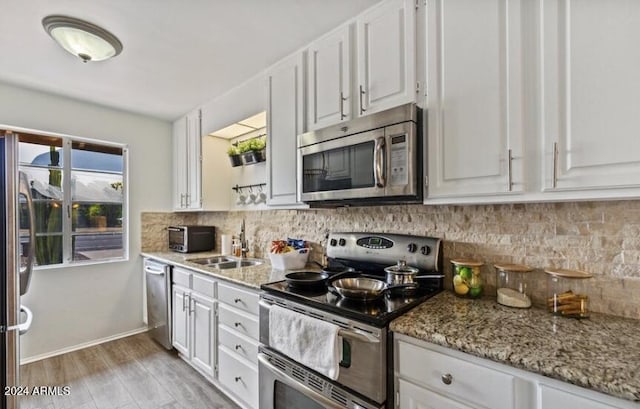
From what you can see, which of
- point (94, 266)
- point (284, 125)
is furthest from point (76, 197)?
point (284, 125)

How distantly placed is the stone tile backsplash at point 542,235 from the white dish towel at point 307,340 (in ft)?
2.47

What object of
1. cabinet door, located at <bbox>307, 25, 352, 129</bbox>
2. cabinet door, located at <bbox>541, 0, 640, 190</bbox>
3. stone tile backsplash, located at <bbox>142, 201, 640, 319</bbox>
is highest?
cabinet door, located at <bbox>307, 25, 352, 129</bbox>

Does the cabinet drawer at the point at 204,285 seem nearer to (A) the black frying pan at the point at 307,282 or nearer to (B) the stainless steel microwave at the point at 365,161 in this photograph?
(A) the black frying pan at the point at 307,282

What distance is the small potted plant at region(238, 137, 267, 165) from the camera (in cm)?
264

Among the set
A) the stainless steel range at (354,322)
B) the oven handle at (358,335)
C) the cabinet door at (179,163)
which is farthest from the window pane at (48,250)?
the oven handle at (358,335)

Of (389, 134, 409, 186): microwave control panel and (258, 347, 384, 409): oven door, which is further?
(389, 134, 409, 186): microwave control panel

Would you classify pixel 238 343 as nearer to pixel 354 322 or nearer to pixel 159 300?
pixel 354 322

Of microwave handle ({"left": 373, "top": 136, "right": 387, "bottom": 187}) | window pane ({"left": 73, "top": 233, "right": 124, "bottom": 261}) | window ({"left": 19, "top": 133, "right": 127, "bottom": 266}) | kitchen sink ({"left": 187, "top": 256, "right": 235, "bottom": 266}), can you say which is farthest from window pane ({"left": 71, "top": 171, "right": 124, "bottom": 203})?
microwave handle ({"left": 373, "top": 136, "right": 387, "bottom": 187})

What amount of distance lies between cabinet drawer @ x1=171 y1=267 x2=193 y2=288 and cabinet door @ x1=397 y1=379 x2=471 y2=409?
1902mm

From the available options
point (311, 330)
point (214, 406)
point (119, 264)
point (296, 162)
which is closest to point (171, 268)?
point (119, 264)

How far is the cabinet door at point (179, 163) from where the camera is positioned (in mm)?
3297

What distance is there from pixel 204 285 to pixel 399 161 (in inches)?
68.3

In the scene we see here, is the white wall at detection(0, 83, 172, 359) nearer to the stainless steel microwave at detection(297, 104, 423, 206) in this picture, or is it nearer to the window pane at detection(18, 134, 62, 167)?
the window pane at detection(18, 134, 62, 167)

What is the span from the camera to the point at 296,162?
199 cm
